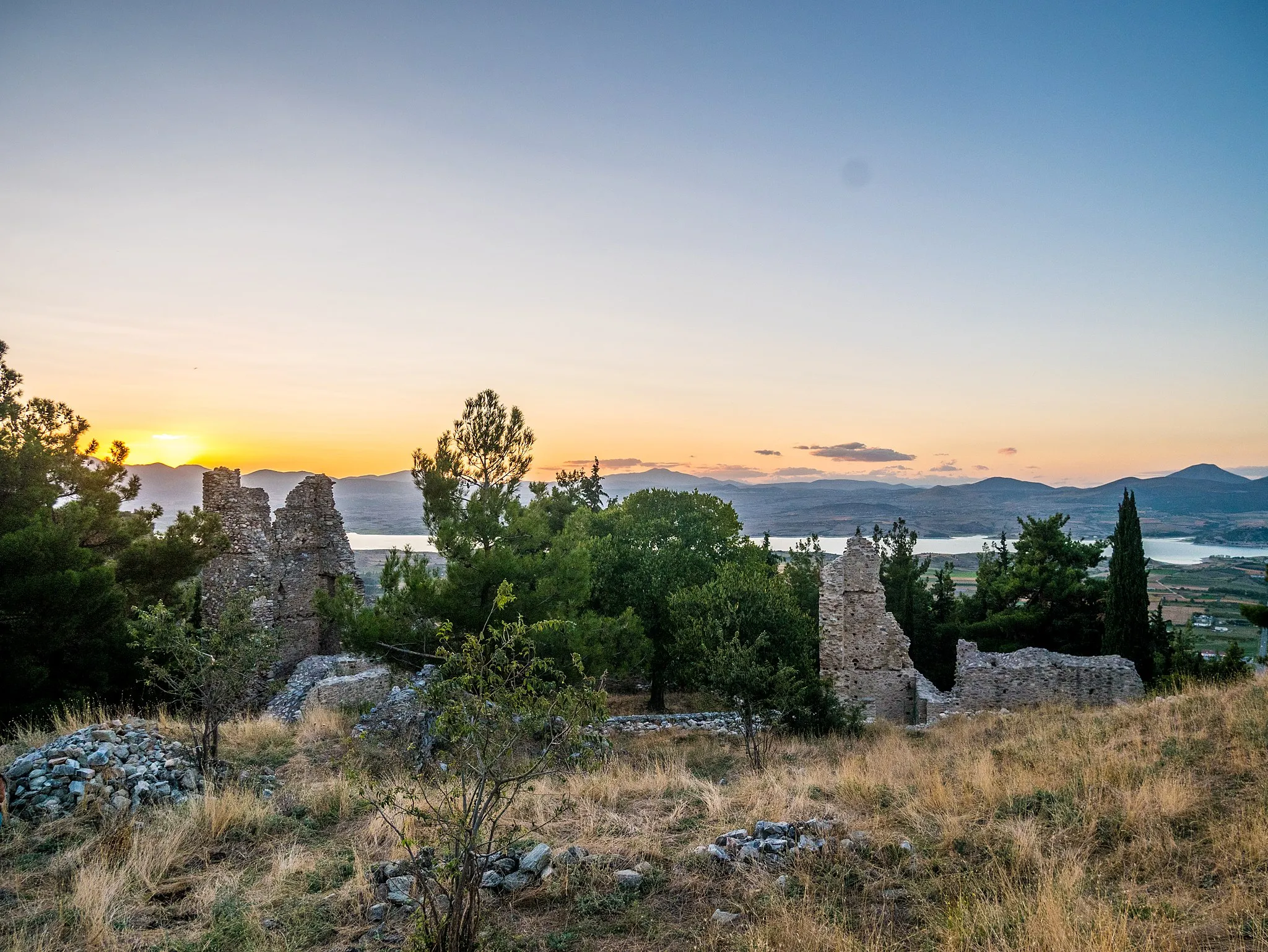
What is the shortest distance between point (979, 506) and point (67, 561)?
133 m

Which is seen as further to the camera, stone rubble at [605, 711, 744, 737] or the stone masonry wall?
the stone masonry wall

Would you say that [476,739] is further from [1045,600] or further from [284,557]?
[1045,600]

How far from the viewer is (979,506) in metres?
125

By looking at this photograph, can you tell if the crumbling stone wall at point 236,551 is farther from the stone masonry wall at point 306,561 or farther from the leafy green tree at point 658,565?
the leafy green tree at point 658,565

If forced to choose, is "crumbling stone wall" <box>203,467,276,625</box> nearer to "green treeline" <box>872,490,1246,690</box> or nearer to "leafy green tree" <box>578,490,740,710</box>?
"leafy green tree" <box>578,490,740,710</box>

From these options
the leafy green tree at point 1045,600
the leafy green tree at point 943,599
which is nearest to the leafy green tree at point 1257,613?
the leafy green tree at point 1045,600

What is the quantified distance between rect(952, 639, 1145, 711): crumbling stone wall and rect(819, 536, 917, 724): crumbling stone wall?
1.59m

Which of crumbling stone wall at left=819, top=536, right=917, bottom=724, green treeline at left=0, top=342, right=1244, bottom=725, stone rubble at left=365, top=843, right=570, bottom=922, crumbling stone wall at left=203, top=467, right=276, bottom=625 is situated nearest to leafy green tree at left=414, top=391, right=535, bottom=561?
green treeline at left=0, top=342, right=1244, bottom=725

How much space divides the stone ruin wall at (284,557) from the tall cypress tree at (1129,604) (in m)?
23.9

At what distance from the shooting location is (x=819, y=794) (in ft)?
28.1

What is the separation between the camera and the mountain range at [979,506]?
83.1 m

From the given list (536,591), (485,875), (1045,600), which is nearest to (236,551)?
(536,591)

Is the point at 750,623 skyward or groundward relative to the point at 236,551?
groundward

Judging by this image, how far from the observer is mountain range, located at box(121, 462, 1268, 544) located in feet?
273
